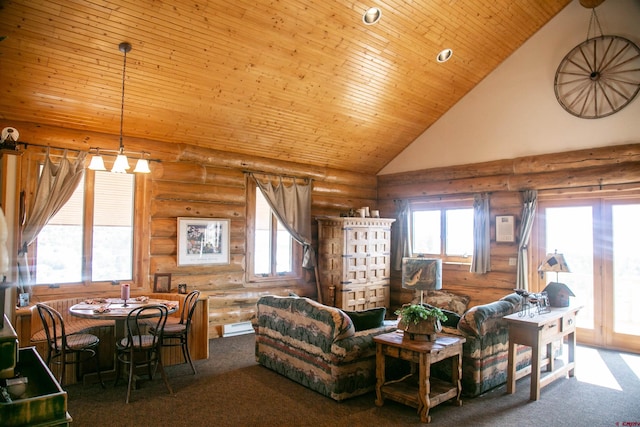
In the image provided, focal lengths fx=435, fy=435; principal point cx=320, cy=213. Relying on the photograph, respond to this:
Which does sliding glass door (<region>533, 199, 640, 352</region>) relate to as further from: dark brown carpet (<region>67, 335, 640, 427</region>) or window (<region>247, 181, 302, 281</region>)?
window (<region>247, 181, 302, 281</region>)

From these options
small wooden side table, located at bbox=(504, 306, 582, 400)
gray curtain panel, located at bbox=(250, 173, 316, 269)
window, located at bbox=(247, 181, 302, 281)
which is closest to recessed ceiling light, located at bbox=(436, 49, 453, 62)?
gray curtain panel, located at bbox=(250, 173, 316, 269)

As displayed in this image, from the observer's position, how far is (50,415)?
1.61 m

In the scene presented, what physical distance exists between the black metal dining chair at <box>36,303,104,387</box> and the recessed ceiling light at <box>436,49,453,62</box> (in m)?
5.69

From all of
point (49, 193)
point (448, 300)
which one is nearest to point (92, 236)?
point (49, 193)

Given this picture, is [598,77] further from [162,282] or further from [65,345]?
[65,345]

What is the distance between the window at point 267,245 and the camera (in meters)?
7.16

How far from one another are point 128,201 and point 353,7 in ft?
12.7

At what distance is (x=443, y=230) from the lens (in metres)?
7.80

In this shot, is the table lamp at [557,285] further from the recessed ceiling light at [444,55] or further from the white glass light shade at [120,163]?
the white glass light shade at [120,163]

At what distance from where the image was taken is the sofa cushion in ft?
23.1

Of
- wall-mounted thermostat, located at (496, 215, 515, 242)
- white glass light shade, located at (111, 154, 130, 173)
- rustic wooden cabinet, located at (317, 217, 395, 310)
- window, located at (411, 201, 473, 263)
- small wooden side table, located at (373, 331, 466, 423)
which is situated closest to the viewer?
small wooden side table, located at (373, 331, 466, 423)

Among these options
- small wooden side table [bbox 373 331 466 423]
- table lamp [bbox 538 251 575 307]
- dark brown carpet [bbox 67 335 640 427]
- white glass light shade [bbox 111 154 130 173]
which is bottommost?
dark brown carpet [bbox 67 335 640 427]

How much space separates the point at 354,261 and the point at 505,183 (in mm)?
2726

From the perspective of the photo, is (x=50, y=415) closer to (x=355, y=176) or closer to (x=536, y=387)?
(x=536, y=387)
